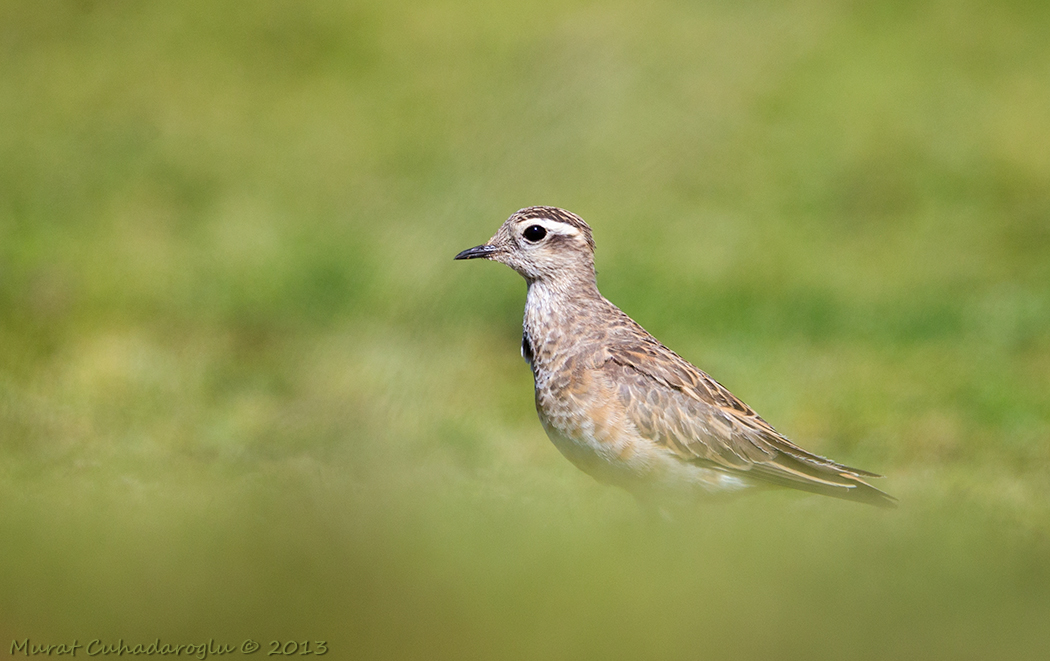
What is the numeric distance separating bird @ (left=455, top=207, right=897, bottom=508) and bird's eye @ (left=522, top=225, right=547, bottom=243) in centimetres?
44

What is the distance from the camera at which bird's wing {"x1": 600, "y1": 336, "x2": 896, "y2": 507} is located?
25.8 feet

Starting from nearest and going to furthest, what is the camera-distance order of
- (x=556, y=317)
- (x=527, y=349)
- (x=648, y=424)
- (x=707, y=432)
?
1. (x=648, y=424)
2. (x=707, y=432)
3. (x=556, y=317)
4. (x=527, y=349)

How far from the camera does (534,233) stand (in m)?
8.78

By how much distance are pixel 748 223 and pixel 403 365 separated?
5.91 meters

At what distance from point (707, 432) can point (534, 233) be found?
1.81m

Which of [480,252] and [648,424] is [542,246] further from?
[648,424]

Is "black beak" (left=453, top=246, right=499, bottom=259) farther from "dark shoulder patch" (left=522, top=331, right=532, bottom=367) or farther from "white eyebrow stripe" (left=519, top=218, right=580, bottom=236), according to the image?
"dark shoulder patch" (left=522, top=331, right=532, bottom=367)

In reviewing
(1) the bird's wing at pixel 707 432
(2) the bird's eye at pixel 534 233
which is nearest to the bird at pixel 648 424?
(1) the bird's wing at pixel 707 432

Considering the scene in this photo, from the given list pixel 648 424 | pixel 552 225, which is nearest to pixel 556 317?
pixel 552 225

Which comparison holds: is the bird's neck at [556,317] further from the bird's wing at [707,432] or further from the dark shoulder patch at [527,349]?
the bird's wing at [707,432]

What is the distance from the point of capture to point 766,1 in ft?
62.2

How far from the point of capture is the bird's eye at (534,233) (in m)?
8.77

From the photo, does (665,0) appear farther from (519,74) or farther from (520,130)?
(520,130)

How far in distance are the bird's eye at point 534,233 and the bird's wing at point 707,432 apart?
3.25 ft
